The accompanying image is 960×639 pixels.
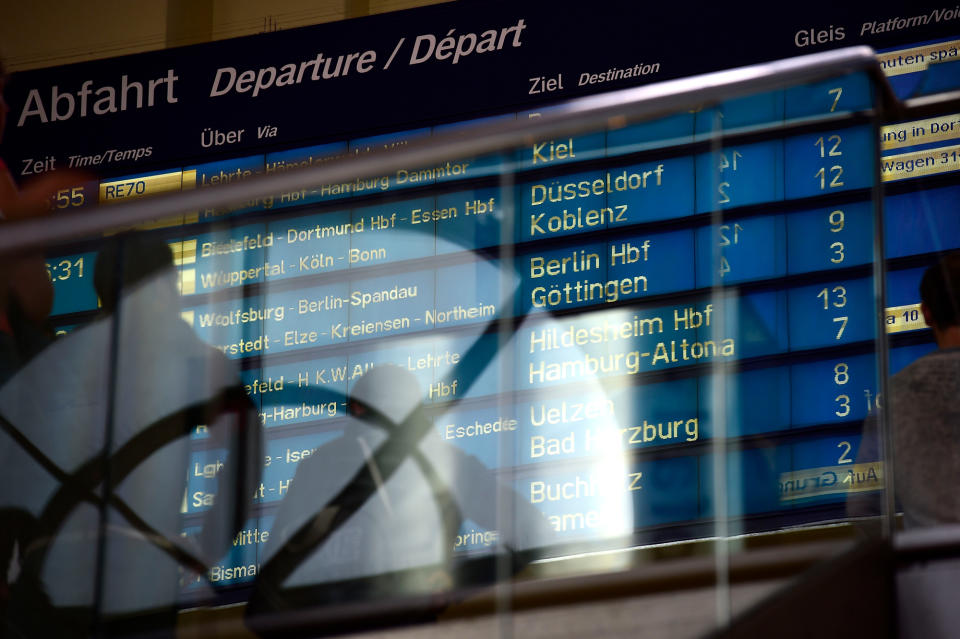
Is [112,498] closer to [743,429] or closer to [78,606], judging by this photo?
[78,606]

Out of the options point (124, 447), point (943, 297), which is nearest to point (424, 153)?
point (124, 447)

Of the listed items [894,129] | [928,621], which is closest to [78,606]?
[928,621]

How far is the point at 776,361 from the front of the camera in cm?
270

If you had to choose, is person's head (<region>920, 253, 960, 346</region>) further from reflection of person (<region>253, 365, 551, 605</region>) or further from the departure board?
reflection of person (<region>253, 365, 551, 605</region>)

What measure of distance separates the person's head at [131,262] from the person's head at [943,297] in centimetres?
171

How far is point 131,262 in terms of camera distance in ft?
8.61

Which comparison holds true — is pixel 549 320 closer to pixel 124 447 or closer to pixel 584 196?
pixel 584 196

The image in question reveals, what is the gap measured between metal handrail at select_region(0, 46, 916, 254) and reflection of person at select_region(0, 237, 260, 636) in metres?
0.07

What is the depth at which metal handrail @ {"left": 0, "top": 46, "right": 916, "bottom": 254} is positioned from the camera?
102 inches

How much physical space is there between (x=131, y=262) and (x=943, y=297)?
1808 millimetres

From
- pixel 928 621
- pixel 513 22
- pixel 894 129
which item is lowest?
pixel 928 621

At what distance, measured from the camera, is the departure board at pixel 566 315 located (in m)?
2.51

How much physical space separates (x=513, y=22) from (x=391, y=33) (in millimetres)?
532

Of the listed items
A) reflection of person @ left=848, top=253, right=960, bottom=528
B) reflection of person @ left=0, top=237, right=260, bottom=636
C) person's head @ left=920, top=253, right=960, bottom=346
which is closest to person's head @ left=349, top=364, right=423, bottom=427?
reflection of person @ left=0, top=237, right=260, bottom=636
